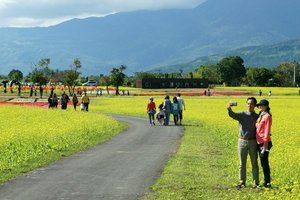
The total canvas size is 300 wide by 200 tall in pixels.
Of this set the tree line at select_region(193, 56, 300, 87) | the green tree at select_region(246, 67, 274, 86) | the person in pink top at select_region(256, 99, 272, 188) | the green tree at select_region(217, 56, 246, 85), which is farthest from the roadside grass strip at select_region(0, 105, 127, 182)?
the green tree at select_region(217, 56, 246, 85)

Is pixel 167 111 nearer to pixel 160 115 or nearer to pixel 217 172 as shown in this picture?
pixel 160 115

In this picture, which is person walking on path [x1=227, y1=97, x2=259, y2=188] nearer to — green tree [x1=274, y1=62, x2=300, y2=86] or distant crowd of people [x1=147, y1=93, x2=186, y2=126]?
distant crowd of people [x1=147, y1=93, x2=186, y2=126]

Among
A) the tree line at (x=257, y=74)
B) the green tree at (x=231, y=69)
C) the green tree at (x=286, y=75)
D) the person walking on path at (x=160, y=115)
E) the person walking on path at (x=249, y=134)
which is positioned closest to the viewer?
the person walking on path at (x=249, y=134)

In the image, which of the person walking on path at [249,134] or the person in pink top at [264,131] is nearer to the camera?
the person in pink top at [264,131]

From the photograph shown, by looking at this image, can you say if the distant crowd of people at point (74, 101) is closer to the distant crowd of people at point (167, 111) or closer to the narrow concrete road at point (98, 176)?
the distant crowd of people at point (167, 111)

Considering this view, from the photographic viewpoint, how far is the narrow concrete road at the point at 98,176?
12.9 metres

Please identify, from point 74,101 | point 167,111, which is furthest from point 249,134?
point 74,101

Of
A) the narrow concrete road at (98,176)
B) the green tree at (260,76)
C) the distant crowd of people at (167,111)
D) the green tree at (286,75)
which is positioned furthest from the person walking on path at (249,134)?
the green tree at (286,75)

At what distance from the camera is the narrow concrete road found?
12945 mm

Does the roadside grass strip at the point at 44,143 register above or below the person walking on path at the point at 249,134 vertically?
below

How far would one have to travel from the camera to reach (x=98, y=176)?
50.9 feet

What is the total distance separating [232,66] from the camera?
196 meters

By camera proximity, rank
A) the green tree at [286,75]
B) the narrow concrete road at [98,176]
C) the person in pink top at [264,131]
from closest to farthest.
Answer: the narrow concrete road at [98,176] < the person in pink top at [264,131] < the green tree at [286,75]

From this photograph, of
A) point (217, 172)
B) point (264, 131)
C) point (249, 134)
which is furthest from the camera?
point (217, 172)
